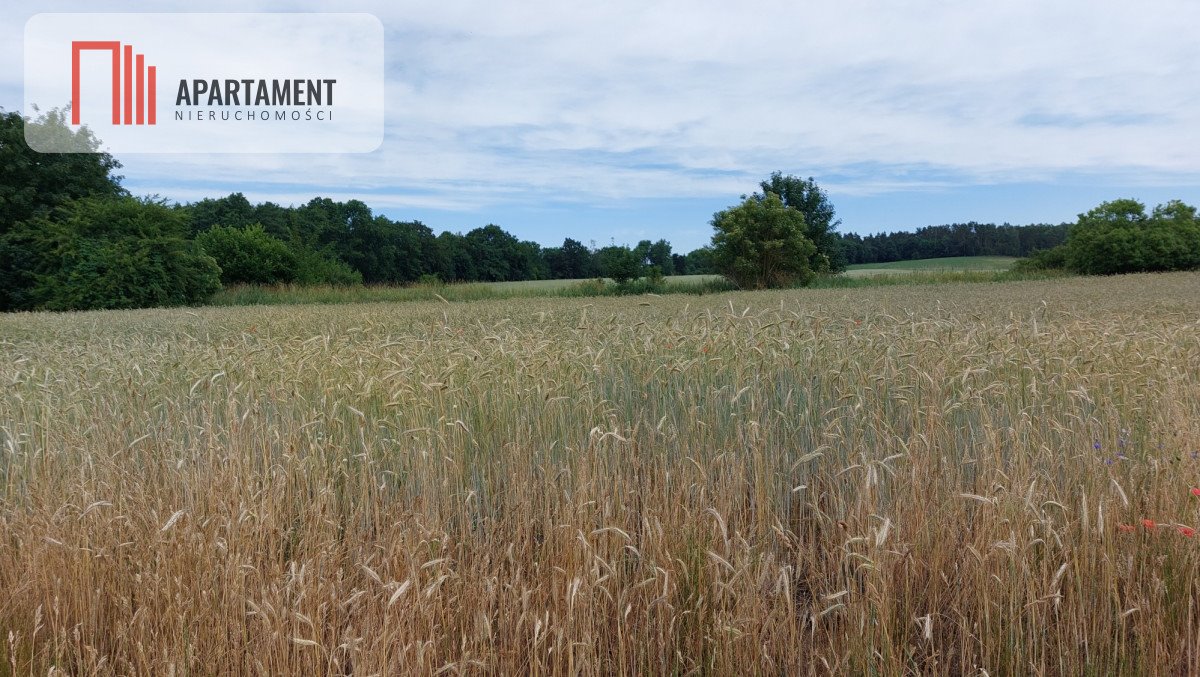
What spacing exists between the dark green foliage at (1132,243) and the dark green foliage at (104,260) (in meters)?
42.2

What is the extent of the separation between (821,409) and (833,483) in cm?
72

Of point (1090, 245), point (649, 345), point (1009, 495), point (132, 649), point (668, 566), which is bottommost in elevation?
point (132, 649)

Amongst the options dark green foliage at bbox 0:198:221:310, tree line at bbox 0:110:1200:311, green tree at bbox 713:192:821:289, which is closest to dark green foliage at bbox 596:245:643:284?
tree line at bbox 0:110:1200:311

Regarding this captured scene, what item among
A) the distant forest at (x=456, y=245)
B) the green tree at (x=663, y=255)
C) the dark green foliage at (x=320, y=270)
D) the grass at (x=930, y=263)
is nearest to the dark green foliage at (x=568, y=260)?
the distant forest at (x=456, y=245)

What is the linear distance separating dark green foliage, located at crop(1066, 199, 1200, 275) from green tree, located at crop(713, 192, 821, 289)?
14.9 m

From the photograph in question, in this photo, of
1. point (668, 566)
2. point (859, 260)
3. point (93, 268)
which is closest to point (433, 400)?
point (668, 566)

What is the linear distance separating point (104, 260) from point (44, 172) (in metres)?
9.90

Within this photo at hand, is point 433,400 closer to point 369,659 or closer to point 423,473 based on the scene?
point 423,473

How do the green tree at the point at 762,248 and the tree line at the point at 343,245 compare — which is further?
the green tree at the point at 762,248

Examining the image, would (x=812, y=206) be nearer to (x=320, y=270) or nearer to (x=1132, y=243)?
(x=1132, y=243)

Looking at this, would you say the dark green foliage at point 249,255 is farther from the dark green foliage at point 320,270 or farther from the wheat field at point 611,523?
the wheat field at point 611,523

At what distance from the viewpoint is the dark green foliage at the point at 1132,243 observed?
3797cm

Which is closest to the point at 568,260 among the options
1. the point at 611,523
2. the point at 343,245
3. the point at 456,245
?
the point at 456,245

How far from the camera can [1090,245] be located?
128ft
